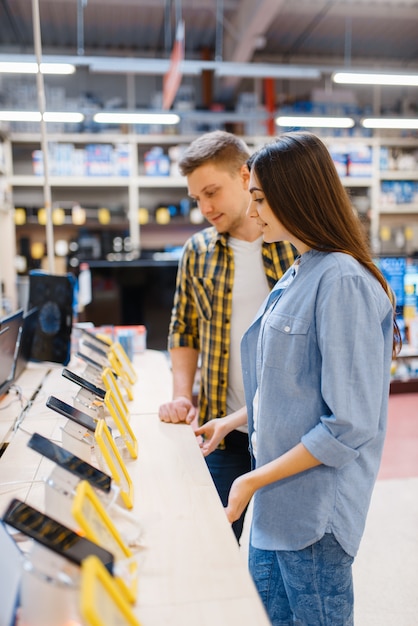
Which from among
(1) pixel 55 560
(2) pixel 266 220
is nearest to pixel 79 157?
(2) pixel 266 220

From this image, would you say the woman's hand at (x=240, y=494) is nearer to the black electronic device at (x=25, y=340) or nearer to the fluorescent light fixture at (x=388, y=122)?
the black electronic device at (x=25, y=340)

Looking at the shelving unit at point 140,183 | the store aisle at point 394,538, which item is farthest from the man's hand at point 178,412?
the shelving unit at point 140,183

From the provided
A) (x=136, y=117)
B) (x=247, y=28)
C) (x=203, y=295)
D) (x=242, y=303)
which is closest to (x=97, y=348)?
(x=203, y=295)

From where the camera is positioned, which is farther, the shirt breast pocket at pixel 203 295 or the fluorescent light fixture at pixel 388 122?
the fluorescent light fixture at pixel 388 122

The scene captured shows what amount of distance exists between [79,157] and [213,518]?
7.01m

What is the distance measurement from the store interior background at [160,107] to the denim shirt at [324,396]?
18.4 ft

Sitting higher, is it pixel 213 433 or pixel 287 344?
pixel 287 344

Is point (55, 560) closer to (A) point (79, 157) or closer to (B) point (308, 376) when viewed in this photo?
(B) point (308, 376)

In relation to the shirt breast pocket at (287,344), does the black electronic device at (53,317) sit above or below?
below

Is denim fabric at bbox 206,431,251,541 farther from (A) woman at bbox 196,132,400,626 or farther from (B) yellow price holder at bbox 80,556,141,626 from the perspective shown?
(B) yellow price holder at bbox 80,556,141,626

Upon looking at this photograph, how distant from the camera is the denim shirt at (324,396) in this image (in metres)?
1.15

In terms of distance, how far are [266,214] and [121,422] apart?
76cm

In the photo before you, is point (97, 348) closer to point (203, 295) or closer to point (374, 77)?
point (203, 295)

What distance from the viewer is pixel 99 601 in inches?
29.0
